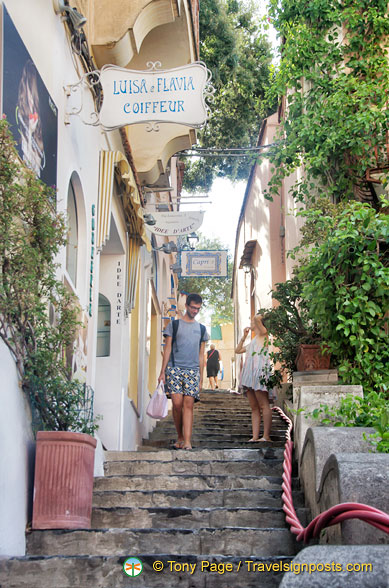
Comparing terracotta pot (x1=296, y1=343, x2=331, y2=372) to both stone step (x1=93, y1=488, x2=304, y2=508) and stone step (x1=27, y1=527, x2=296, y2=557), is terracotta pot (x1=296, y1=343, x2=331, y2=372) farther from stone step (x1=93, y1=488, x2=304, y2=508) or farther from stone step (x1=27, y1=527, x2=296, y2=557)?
stone step (x1=27, y1=527, x2=296, y2=557)

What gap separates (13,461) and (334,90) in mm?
8770

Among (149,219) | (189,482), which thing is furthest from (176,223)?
(189,482)

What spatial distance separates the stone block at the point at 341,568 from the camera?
2.71 meters

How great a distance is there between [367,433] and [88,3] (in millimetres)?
5830

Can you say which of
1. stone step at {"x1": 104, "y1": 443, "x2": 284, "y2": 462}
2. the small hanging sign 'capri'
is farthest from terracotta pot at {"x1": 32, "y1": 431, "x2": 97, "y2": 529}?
the small hanging sign 'capri'

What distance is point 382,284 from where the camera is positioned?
29.5 ft

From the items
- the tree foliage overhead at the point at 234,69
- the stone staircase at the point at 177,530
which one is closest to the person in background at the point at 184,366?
the stone staircase at the point at 177,530

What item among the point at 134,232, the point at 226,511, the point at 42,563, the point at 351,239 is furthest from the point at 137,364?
the point at 42,563

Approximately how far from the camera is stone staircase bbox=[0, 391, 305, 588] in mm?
4359

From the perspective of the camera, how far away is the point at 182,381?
8.73 meters

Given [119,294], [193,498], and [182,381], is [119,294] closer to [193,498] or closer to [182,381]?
[182,381]

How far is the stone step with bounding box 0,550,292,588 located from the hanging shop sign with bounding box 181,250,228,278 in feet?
50.6

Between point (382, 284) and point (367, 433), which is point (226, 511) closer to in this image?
point (367, 433)

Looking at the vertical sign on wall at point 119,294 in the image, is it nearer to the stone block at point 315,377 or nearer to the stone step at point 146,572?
the stone block at point 315,377
